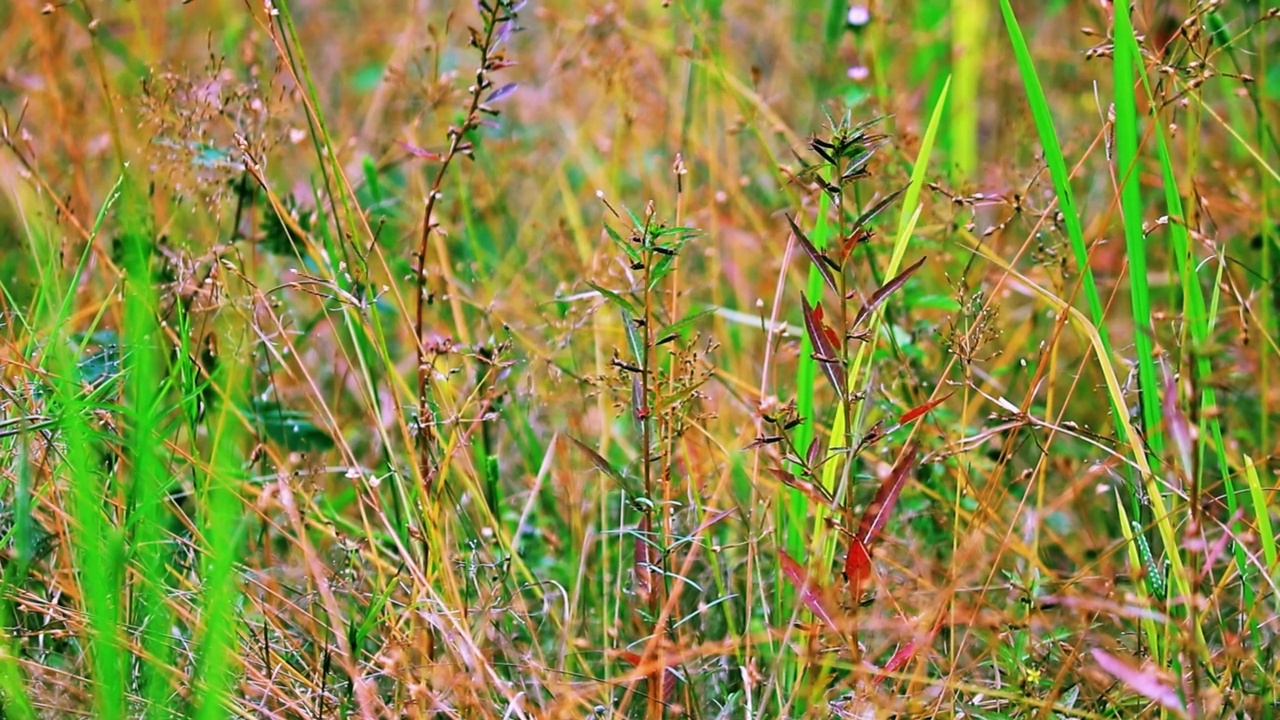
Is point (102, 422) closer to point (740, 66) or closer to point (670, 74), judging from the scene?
point (670, 74)

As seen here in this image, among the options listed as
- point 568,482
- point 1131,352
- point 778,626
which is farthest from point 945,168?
point 778,626

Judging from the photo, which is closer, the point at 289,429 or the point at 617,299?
the point at 617,299

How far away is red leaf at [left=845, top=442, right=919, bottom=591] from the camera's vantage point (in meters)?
1.12

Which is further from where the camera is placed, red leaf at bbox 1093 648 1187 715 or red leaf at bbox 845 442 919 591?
red leaf at bbox 845 442 919 591

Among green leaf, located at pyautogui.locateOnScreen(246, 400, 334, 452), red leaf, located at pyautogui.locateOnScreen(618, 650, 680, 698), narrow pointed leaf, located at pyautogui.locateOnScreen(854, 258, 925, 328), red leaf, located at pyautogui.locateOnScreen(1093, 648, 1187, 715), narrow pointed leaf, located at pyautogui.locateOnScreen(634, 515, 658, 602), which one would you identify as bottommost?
red leaf, located at pyautogui.locateOnScreen(618, 650, 680, 698)

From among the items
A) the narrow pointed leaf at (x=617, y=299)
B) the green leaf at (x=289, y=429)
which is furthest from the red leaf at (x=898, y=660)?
the green leaf at (x=289, y=429)

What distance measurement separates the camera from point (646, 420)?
1.18 meters

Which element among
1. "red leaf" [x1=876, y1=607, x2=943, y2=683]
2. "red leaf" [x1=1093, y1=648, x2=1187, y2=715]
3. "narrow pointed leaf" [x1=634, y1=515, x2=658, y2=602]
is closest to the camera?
"red leaf" [x1=1093, y1=648, x2=1187, y2=715]

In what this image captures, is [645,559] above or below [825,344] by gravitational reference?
below

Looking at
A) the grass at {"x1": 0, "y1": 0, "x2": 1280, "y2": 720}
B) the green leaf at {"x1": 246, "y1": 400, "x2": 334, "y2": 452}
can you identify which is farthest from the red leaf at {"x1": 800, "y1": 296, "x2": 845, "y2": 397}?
the green leaf at {"x1": 246, "y1": 400, "x2": 334, "y2": 452}

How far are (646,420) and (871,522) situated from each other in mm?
244

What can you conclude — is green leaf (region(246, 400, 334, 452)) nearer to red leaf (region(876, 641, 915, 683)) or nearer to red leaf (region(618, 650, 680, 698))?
red leaf (region(618, 650, 680, 698))

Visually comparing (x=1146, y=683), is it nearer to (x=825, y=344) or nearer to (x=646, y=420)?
(x=825, y=344)

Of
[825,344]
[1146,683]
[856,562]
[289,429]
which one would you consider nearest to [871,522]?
[856,562]
